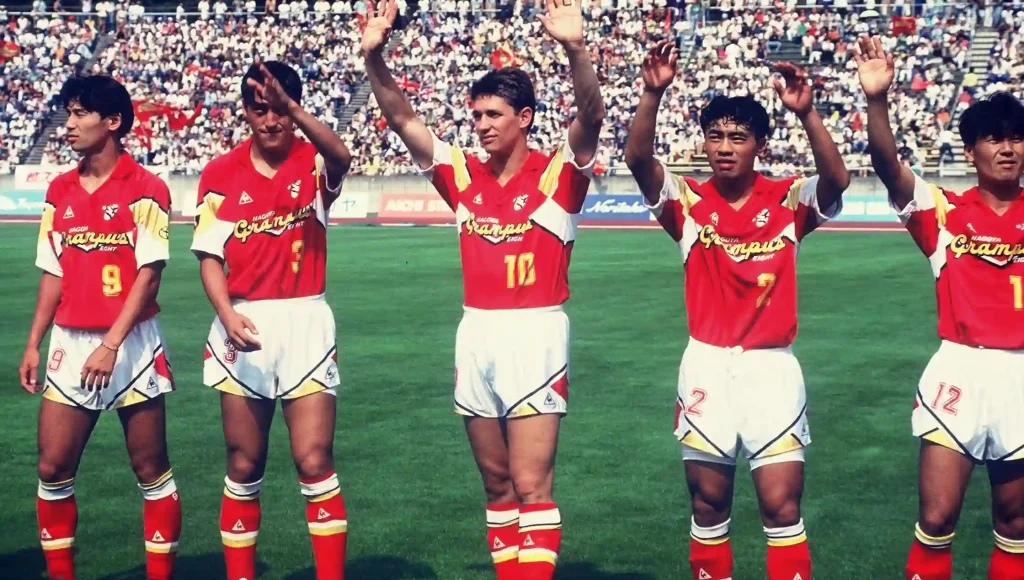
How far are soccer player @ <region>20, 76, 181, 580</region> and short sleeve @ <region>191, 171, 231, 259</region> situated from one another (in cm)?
19

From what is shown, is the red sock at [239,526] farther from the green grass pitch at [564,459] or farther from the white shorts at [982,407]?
the white shorts at [982,407]

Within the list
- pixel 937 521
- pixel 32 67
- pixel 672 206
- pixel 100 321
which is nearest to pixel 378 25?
pixel 672 206

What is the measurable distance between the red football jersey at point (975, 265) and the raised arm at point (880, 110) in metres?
0.17

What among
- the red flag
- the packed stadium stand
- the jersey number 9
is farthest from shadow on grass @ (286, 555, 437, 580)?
the red flag

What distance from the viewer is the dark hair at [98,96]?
20.9ft

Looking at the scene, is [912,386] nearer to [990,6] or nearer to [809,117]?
[809,117]

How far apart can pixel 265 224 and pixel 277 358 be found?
68 centimetres

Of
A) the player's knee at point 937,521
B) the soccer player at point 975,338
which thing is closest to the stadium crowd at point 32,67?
the soccer player at point 975,338

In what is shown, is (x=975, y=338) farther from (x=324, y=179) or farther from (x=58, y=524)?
(x=58, y=524)

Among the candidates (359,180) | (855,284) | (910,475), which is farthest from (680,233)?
(359,180)

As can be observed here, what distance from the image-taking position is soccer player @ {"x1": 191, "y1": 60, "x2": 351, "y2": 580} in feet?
20.4

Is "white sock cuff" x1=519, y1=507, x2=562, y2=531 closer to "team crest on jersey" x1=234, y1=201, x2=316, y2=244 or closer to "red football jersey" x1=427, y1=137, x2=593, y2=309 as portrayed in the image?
A: "red football jersey" x1=427, y1=137, x2=593, y2=309

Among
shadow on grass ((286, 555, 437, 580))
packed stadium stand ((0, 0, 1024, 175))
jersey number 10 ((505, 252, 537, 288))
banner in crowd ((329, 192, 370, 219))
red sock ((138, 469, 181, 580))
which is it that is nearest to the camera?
jersey number 10 ((505, 252, 537, 288))

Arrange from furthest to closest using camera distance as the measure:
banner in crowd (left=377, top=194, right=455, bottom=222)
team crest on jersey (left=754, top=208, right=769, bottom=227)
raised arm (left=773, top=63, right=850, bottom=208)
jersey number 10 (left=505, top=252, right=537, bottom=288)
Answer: banner in crowd (left=377, top=194, right=455, bottom=222), jersey number 10 (left=505, top=252, right=537, bottom=288), team crest on jersey (left=754, top=208, right=769, bottom=227), raised arm (left=773, top=63, right=850, bottom=208)
